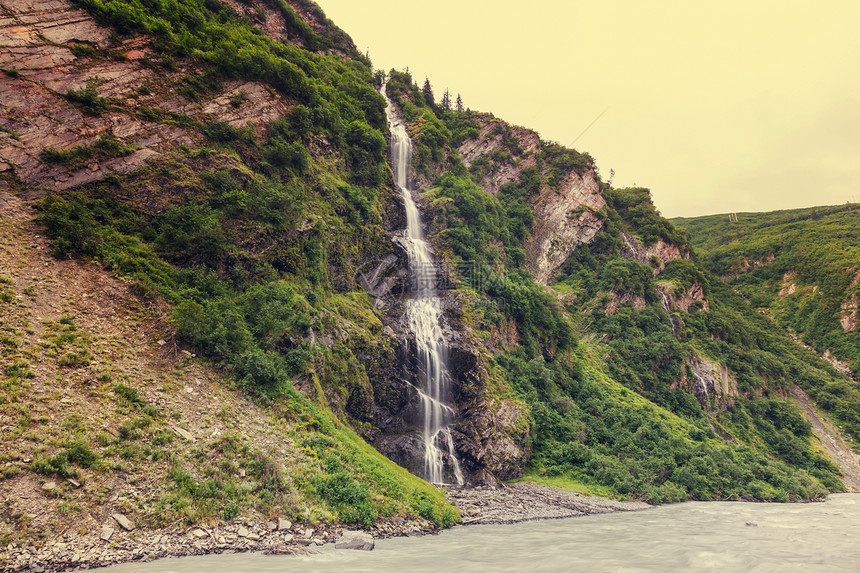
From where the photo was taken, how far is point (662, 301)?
5747cm

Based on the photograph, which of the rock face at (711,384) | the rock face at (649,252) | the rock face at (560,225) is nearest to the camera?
the rock face at (711,384)

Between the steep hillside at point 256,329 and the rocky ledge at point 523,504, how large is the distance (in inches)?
78.2

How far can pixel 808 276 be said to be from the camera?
244 feet

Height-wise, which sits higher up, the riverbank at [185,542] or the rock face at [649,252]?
the rock face at [649,252]

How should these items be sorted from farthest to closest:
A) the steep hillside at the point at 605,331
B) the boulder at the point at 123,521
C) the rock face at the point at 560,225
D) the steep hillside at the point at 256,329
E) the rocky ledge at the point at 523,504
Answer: the rock face at the point at 560,225, the steep hillside at the point at 605,331, the rocky ledge at the point at 523,504, the steep hillside at the point at 256,329, the boulder at the point at 123,521

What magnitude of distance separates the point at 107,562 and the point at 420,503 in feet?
38.3

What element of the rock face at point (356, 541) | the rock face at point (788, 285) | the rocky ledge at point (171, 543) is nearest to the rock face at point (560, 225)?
the rock face at point (788, 285)

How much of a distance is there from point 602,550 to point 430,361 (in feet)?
60.0

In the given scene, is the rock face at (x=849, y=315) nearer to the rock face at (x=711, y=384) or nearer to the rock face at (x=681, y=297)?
the rock face at (x=681, y=297)

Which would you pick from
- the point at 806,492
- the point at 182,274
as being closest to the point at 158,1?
the point at 182,274

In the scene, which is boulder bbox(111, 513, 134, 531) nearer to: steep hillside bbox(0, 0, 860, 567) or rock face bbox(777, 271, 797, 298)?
steep hillside bbox(0, 0, 860, 567)

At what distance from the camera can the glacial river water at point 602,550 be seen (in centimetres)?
1062

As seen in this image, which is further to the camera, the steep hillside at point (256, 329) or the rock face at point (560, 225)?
the rock face at point (560, 225)

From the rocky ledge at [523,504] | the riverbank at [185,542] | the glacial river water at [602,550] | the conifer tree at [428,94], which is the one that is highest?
the conifer tree at [428,94]
